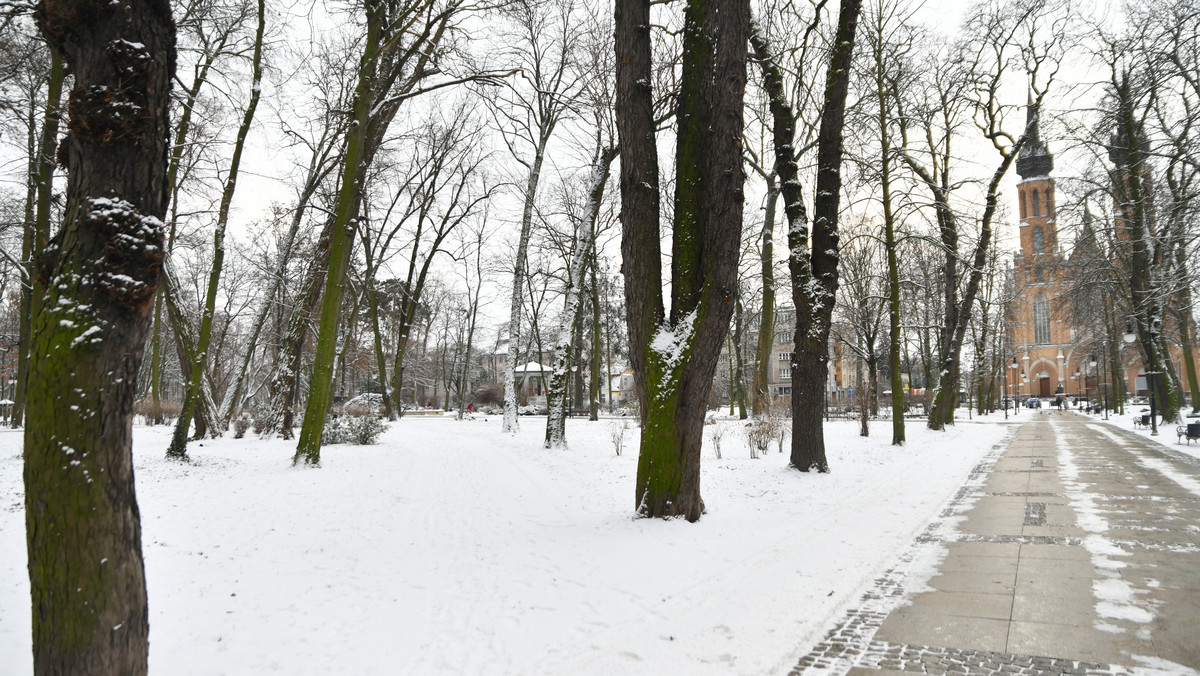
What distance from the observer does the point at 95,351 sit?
2664 millimetres

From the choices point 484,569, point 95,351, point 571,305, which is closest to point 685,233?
point 484,569

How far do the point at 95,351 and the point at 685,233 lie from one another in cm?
534

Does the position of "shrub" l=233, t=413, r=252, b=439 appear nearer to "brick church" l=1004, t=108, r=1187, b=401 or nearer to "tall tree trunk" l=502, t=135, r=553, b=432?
"tall tree trunk" l=502, t=135, r=553, b=432

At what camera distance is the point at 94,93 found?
2744 millimetres

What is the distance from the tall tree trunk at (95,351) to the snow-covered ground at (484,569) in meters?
1.02

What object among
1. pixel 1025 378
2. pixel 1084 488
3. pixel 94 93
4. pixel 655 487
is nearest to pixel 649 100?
pixel 655 487

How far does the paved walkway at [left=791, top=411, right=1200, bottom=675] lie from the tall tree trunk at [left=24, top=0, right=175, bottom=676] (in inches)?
132

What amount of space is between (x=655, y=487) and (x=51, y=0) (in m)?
5.84

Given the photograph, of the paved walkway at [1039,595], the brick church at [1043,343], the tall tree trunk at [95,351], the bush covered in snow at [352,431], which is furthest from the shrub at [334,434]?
the brick church at [1043,343]

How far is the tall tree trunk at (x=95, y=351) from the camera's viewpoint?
2580mm

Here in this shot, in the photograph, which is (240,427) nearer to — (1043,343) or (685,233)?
(685,233)

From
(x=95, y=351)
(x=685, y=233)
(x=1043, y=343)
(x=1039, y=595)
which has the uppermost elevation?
(x=1043, y=343)

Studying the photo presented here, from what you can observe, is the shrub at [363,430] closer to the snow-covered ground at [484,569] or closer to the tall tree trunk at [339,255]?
the tall tree trunk at [339,255]

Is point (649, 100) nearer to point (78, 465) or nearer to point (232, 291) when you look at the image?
point (78, 465)
